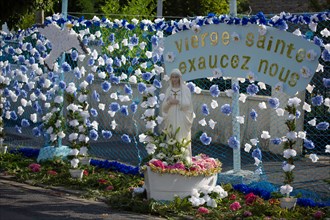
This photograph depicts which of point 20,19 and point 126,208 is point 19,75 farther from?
point 126,208

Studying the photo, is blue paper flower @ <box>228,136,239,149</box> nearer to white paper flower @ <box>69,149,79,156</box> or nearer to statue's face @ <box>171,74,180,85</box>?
statue's face @ <box>171,74,180,85</box>

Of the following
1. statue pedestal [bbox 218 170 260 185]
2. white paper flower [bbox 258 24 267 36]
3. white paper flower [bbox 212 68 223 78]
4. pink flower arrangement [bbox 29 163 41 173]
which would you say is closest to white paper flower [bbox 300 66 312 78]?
white paper flower [bbox 258 24 267 36]

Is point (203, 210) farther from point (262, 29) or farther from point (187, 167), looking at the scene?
point (262, 29)

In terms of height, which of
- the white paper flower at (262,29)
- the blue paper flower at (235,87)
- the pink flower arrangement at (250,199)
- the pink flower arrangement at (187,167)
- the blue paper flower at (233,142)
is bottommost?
the pink flower arrangement at (250,199)

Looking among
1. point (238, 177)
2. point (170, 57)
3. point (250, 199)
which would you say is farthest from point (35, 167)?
point (250, 199)

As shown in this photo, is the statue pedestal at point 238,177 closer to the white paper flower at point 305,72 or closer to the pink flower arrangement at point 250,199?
the pink flower arrangement at point 250,199

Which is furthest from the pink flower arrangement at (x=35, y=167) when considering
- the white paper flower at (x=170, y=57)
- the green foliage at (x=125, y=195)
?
the white paper flower at (x=170, y=57)

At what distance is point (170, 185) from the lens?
10195 millimetres

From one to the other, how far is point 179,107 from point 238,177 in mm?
1675

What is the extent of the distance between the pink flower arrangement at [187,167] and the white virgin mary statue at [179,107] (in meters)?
0.23

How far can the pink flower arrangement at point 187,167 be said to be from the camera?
10117 millimetres

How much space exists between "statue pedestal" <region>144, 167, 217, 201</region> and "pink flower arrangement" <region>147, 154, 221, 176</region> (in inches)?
2.8

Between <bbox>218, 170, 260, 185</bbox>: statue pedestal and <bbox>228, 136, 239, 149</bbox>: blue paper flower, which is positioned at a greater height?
<bbox>228, 136, 239, 149</bbox>: blue paper flower

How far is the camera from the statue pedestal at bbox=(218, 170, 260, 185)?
1157cm
